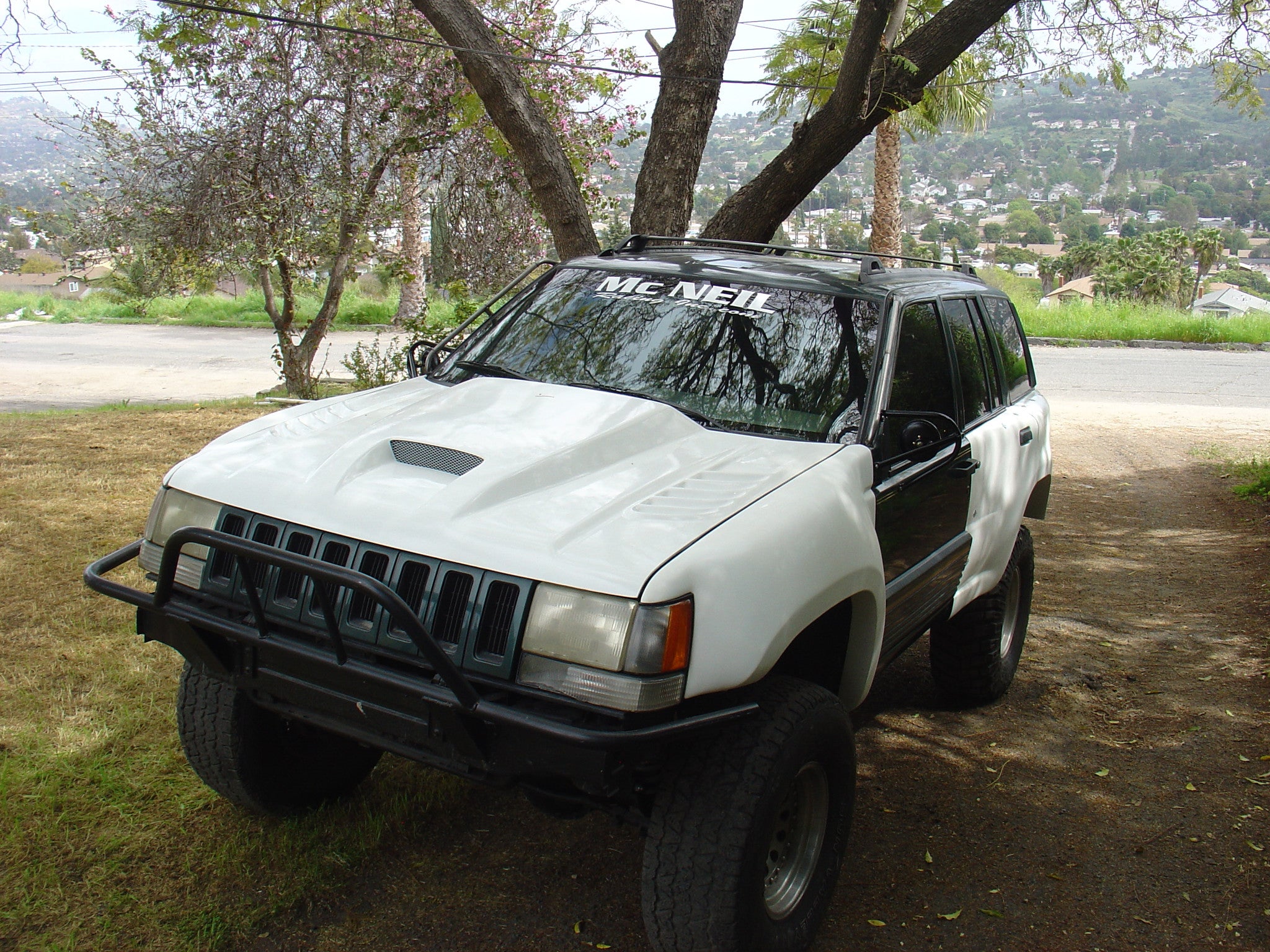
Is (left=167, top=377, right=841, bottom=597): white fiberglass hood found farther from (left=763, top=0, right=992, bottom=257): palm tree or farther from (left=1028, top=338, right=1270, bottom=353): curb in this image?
(left=1028, top=338, right=1270, bottom=353): curb

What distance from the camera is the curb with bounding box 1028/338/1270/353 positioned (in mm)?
21609

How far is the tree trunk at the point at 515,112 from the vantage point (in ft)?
22.4

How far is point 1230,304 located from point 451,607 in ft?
129

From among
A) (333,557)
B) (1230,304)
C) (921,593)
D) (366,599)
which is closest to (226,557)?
(333,557)

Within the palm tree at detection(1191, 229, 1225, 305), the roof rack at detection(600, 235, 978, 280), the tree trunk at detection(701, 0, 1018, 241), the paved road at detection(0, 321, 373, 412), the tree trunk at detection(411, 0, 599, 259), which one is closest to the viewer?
the roof rack at detection(600, 235, 978, 280)

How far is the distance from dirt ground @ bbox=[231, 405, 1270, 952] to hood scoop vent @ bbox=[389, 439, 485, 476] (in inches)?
51.6

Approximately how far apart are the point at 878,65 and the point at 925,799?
480 cm

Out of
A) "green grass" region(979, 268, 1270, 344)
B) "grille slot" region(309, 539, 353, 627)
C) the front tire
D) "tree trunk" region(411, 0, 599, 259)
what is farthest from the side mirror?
"green grass" region(979, 268, 1270, 344)

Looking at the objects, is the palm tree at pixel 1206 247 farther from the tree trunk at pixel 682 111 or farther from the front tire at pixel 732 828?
the front tire at pixel 732 828

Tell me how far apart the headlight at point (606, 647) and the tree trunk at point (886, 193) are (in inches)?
655

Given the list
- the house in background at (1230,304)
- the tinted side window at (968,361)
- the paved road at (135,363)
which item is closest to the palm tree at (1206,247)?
the house in background at (1230,304)

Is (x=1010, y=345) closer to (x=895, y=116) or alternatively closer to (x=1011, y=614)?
(x=1011, y=614)

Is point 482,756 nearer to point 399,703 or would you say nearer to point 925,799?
point 399,703

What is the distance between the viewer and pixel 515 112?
6.91 meters
